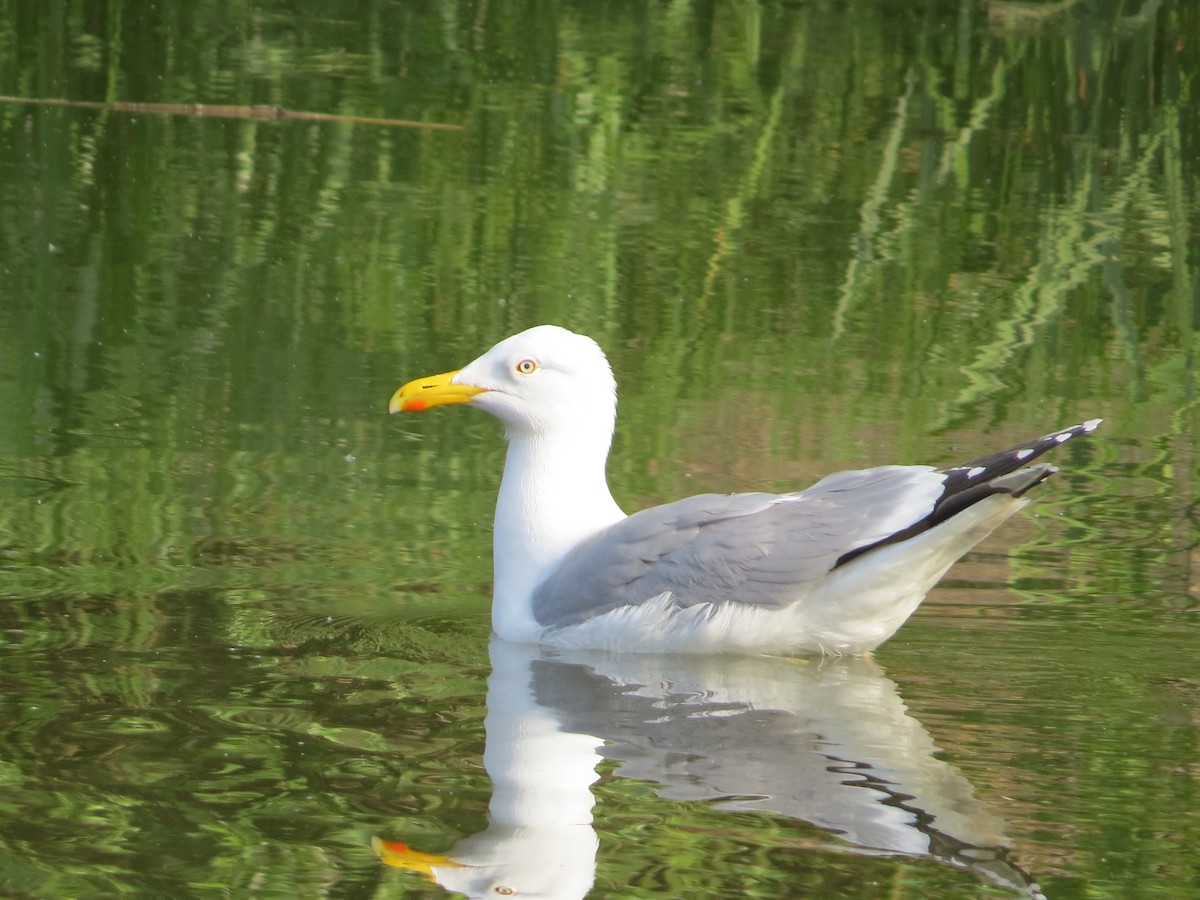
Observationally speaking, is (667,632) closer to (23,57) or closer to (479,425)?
(479,425)

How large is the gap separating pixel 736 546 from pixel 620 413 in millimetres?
2332

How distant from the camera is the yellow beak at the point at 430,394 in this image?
21.2ft

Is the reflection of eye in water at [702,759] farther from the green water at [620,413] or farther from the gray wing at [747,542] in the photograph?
the gray wing at [747,542]

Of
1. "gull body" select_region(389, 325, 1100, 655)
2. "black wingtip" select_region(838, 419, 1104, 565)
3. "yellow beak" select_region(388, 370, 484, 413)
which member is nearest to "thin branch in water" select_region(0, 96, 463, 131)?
"yellow beak" select_region(388, 370, 484, 413)

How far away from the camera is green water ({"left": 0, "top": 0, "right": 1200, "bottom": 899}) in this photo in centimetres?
468

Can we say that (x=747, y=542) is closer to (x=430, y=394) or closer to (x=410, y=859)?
(x=430, y=394)

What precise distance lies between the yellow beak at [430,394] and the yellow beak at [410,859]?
2.22m

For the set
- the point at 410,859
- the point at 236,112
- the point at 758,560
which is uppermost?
the point at 236,112

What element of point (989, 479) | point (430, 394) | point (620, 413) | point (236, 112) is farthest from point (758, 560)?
point (236, 112)

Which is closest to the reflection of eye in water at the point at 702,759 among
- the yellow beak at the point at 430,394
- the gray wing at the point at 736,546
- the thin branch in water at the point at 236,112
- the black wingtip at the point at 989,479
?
the gray wing at the point at 736,546

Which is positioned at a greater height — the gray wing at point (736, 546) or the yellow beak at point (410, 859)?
the gray wing at point (736, 546)

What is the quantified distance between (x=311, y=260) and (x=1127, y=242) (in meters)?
4.36

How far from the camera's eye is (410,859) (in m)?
4.39

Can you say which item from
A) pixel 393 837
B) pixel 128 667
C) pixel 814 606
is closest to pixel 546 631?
pixel 814 606
